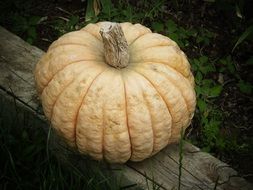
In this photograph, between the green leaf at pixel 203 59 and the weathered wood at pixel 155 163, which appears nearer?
the weathered wood at pixel 155 163

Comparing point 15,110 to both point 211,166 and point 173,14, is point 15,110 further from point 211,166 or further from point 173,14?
point 173,14

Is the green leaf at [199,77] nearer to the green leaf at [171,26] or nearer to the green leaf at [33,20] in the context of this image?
the green leaf at [171,26]

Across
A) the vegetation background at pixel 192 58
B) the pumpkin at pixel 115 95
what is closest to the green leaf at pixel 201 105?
the vegetation background at pixel 192 58

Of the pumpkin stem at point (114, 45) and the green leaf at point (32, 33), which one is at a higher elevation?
the pumpkin stem at point (114, 45)

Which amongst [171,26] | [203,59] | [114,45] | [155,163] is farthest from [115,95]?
[171,26]

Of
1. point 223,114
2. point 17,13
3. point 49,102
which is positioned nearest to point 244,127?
point 223,114

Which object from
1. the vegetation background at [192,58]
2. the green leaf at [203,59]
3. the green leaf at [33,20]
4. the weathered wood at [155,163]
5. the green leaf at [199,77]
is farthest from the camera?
the green leaf at [33,20]

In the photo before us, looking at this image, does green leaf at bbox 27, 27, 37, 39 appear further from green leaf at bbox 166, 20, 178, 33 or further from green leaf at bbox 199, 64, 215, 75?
green leaf at bbox 199, 64, 215, 75

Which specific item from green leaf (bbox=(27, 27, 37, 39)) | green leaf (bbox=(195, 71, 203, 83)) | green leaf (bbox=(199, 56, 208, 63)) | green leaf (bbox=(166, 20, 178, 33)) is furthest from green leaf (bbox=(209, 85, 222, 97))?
green leaf (bbox=(27, 27, 37, 39))

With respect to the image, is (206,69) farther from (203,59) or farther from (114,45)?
(114,45)
